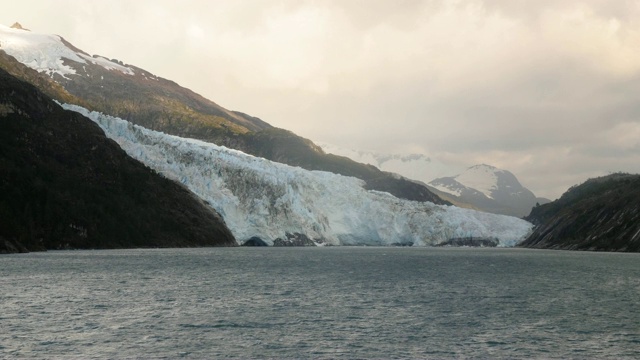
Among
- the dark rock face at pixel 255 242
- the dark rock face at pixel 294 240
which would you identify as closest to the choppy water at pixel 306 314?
the dark rock face at pixel 255 242

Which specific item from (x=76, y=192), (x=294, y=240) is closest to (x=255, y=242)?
(x=294, y=240)

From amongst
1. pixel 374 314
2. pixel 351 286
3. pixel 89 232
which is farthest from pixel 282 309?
pixel 89 232

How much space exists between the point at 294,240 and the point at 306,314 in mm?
141841

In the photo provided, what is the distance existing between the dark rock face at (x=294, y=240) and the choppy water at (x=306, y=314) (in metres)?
102

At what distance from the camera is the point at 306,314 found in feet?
159

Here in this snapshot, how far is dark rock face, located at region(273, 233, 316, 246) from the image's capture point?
18625 centimetres

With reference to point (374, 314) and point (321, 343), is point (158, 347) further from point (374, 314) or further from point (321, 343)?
point (374, 314)

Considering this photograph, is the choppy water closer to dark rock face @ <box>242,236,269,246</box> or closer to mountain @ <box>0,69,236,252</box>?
mountain @ <box>0,69,236,252</box>

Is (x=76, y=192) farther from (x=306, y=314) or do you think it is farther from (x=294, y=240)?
(x=306, y=314)

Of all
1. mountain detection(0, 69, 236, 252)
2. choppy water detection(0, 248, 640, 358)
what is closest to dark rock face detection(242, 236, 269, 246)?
mountain detection(0, 69, 236, 252)

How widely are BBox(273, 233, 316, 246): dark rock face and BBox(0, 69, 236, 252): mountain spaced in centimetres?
1624

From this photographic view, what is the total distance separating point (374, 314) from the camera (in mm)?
49031

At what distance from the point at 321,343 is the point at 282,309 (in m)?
14.1

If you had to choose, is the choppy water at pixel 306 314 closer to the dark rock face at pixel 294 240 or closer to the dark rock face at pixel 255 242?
the dark rock face at pixel 255 242
